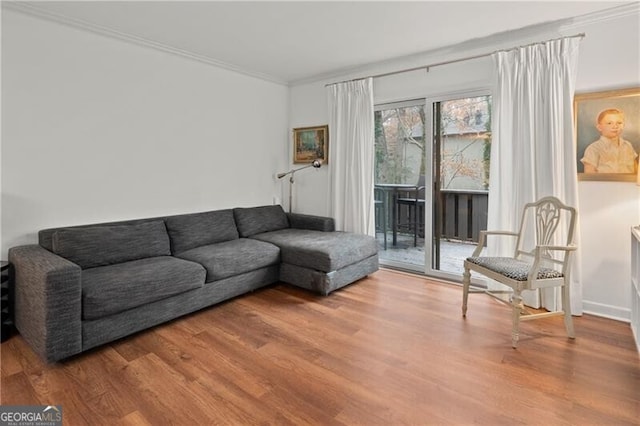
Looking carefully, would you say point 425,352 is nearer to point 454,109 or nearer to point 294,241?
point 294,241

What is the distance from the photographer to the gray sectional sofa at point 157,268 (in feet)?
7.15

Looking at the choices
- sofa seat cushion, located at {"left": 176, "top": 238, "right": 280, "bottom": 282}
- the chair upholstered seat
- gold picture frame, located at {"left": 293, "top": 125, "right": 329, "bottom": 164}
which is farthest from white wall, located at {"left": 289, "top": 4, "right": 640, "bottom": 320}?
sofa seat cushion, located at {"left": 176, "top": 238, "right": 280, "bottom": 282}

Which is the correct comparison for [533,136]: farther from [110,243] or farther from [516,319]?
[110,243]

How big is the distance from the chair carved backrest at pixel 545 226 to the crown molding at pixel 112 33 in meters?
3.44

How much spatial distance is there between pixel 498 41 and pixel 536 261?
2092 millimetres

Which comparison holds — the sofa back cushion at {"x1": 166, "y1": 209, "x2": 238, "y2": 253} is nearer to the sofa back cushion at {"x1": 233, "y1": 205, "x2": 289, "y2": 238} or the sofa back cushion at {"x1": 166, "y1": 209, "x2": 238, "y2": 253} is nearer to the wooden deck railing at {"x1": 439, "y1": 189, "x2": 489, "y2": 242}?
the sofa back cushion at {"x1": 233, "y1": 205, "x2": 289, "y2": 238}

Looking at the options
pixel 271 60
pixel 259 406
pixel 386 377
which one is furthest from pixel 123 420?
pixel 271 60

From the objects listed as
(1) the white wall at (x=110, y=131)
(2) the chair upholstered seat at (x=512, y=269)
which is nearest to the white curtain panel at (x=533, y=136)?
(2) the chair upholstered seat at (x=512, y=269)

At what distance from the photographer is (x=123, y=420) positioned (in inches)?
66.2

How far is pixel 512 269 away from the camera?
254 centimetres

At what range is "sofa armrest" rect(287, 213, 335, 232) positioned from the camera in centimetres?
429

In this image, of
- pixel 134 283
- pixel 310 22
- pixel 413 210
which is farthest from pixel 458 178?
pixel 134 283

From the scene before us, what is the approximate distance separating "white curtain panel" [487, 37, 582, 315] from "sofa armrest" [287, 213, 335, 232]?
1.76 meters

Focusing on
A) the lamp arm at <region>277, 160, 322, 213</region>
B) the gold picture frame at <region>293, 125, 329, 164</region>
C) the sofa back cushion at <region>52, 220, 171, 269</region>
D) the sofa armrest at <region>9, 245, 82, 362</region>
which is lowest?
the sofa armrest at <region>9, 245, 82, 362</region>
